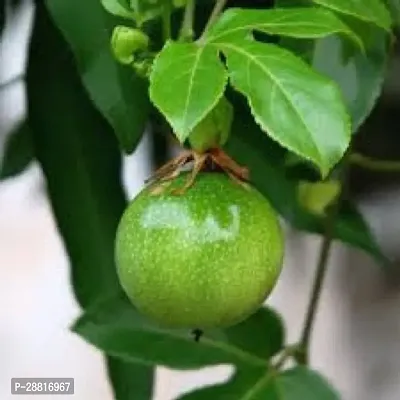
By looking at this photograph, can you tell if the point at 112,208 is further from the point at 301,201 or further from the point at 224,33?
the point at 224,33

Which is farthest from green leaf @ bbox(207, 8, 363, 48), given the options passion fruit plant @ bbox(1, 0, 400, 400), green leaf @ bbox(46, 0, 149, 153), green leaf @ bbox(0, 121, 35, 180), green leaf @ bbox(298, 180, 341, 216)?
green leaf @ bbox(0, 121, 35, 180)

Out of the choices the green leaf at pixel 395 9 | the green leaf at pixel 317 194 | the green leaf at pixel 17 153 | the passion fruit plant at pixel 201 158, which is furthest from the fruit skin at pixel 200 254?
the green leaf at pixel 17 153

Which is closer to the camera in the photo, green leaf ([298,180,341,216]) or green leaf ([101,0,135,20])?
green leaf ([101,0,135,20])

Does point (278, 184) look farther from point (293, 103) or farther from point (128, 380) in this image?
point (293, 103)

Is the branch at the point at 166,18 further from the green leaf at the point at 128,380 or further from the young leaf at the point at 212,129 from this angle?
the green leaf at the point at 128,380

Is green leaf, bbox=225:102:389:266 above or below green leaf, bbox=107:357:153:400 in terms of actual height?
above

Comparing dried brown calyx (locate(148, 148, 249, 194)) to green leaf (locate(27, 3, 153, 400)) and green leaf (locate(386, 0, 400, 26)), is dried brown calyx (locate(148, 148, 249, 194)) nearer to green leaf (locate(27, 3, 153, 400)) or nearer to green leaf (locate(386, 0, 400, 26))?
green leaf (locate(386, 0, 400, 26))

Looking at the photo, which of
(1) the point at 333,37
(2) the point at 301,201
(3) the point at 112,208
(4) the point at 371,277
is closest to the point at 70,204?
→ (3) the point at 112,208
